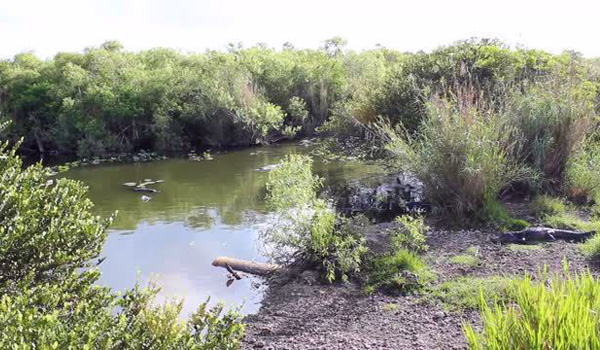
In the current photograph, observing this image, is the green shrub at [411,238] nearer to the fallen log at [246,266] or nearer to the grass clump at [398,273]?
the grass clump at [398,273]

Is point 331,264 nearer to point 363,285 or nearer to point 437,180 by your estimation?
point 363,285

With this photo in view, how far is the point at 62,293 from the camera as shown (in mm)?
3738

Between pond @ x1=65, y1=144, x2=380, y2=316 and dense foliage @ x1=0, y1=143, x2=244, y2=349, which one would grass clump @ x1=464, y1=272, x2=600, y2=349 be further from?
pond @ x1=65, y1=144, x2=380, y2=316

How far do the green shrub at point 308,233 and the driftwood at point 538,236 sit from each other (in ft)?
7.02

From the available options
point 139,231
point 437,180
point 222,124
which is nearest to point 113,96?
point 222,124

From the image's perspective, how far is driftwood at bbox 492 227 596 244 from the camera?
7.35 m

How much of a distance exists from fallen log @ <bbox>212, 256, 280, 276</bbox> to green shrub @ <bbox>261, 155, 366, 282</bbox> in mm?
275

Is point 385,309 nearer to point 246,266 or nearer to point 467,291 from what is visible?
point 467,291

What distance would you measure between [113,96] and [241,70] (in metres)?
6.27

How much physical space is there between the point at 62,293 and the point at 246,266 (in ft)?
15.2

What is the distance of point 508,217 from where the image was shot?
820 centimetres

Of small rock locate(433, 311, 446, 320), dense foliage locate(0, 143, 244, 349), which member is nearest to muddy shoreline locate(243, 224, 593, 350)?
small rock locate(433, 311, 446, 320)

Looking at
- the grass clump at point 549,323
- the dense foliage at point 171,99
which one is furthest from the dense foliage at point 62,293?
the dense foliage at point 171,99

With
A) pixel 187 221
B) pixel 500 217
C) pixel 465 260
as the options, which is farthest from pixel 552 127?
pixel 187 221
